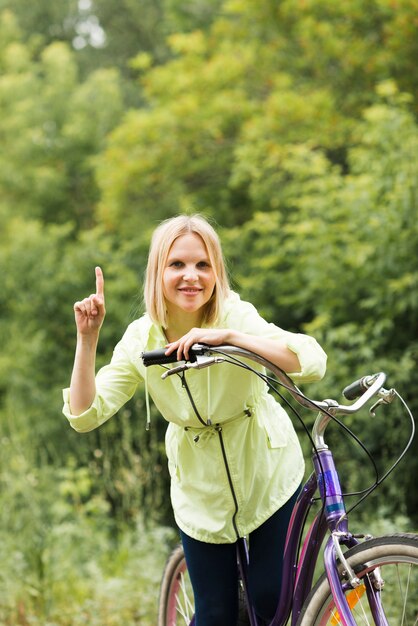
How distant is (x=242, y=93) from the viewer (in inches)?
400

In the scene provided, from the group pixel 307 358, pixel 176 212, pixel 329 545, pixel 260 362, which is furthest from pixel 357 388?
pixel 176 212

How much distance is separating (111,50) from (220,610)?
638 inches

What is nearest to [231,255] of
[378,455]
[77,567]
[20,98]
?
[378,455]

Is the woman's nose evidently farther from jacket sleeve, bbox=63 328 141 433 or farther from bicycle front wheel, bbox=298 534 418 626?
bicycle front wheel, bbox=298 534 418 626

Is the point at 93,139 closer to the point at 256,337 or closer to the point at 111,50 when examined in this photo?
the point at 111,50

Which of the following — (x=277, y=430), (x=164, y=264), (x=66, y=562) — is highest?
(x=66, y=562)

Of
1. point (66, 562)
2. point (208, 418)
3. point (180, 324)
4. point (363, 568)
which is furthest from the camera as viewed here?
point (66, 562)

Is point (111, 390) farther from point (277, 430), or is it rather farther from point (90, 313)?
point (277, 430)

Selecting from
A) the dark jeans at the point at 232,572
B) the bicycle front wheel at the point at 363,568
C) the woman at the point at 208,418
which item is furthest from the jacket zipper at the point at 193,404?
the bicycle front wheel at the point at 363,568

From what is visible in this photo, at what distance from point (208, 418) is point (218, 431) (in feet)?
0.28

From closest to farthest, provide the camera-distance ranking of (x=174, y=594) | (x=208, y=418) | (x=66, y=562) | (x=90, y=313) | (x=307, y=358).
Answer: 1. (x=307, y=358)
2. (x=90, y=313)
3. (x=208, y=418)
4. (x=174, y=594)
5. (x=66, y=562)

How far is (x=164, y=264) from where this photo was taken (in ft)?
7.77

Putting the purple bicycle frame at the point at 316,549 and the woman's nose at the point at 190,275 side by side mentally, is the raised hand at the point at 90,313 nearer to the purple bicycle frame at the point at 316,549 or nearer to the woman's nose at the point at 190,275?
the woman's nose at the point at 190,275

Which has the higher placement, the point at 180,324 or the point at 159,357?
the point at 180,324
